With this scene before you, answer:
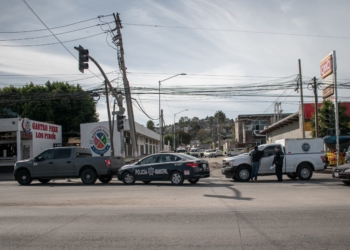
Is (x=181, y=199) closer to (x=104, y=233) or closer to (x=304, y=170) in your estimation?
(x=104, y=233)

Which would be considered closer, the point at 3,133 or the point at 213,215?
the point at 213,215

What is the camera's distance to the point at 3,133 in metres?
33.3

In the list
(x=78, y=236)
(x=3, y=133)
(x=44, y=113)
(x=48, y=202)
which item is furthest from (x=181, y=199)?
(x=44, y=113)

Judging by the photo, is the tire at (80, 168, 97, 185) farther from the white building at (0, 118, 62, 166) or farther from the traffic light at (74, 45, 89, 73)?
the white building at (0, 118, 62, 166)

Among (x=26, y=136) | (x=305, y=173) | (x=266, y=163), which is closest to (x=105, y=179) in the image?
(x=266, y=163)

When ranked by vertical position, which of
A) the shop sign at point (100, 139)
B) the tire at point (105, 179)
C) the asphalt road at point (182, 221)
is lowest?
the asphalt road at point (182, 221)

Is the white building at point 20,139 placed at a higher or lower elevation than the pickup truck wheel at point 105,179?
higher

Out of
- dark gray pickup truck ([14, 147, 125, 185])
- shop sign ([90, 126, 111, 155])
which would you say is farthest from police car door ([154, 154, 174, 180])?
shop sign ([90, 126, 111, 155])

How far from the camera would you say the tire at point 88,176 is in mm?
19047

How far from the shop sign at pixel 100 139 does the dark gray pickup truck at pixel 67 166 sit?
1501cm

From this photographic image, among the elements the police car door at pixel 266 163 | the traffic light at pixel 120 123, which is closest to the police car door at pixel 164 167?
the police car door at pixel 266 163

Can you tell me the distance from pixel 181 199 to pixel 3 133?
26159 millimetres

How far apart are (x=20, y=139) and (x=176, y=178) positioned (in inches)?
782

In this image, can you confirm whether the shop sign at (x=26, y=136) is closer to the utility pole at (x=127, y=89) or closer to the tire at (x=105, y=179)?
the utility pole at (x=127, y=89)
